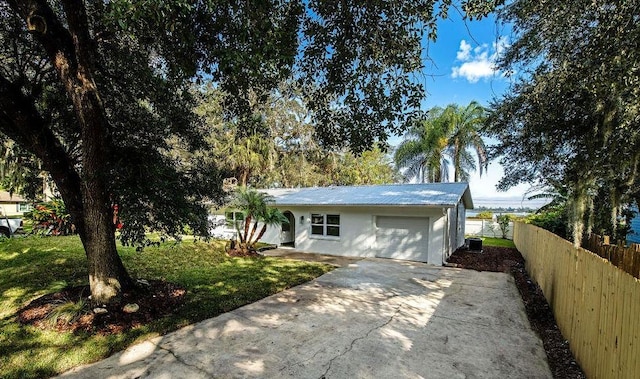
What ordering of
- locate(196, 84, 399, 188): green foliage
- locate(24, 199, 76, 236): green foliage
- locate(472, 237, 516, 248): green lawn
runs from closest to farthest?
1. locate(24, 199, 76, 236): green foliage
2. locate(472, 237, 516, 248): green lawn
3. locate(196, 84, 399, 188): green foliage

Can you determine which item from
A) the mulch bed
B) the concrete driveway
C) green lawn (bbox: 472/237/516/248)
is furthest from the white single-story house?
the concrete driveway

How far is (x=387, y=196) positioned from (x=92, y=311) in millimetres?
10616

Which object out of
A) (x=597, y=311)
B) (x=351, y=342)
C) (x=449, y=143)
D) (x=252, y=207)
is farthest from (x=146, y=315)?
(x=449, y=143)

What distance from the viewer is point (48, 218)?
42.8 ft

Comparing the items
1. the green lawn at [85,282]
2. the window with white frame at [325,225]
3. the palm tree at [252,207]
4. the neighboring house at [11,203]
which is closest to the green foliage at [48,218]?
the green lawn at [85,282]

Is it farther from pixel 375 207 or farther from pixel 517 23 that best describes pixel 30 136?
pixel 375 207

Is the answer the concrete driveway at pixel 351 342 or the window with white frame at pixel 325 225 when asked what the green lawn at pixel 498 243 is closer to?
the window with white frame at pixel 325 225

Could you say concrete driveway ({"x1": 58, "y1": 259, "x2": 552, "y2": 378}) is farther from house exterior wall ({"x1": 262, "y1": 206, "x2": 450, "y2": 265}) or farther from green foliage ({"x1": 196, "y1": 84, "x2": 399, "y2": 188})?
green foliage ({"x1": 196, "y1": 84, "x2": 399, "y2": 188})

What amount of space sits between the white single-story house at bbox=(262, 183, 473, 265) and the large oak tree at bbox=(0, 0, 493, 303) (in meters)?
6.88

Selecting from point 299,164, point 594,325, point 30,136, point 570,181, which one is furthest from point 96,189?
point 299,164

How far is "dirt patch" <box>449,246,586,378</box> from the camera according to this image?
13.6 feet

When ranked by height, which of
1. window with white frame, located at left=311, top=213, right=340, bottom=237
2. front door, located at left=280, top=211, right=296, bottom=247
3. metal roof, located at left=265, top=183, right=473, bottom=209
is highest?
metal roof, located at left=265, top=183, right=473, bottom=209

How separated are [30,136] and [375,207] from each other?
10.4 m

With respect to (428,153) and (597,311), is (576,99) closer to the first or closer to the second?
(597,311)
